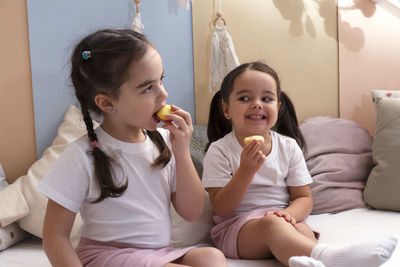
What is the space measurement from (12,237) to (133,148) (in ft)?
2.13

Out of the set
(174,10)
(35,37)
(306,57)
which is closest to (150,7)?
(174,10)

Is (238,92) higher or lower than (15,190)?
higher

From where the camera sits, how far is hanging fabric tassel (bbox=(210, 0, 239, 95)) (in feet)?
6.20

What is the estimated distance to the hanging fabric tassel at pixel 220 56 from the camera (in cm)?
189

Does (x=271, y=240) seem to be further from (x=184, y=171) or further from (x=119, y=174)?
(x=119, y=174)

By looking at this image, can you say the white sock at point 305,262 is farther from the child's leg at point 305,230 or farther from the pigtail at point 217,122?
the pigtail at point 217,122

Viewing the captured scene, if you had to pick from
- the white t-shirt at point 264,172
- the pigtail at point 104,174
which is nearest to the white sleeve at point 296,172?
the white t-shirt at point 264,172

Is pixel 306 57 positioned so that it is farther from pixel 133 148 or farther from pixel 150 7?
pixel 133 148

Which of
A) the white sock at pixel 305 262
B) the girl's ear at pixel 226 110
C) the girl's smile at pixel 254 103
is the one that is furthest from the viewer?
the girl's ear at pixel 226 110

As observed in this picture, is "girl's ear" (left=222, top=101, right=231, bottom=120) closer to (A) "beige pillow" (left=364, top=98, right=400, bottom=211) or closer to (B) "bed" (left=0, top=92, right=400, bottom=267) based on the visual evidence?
(B) "bed" (left=0, top=92, right=400, bottom=267)

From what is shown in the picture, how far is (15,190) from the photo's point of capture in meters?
1.42

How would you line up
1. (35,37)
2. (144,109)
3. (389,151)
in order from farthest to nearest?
(35,37)
(389,151)
(144,109)

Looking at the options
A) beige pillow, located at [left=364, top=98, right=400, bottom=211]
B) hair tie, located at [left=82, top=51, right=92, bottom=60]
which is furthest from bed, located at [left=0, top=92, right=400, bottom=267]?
hair tie, located at [left=82, top=51, right=92, bottom=60]

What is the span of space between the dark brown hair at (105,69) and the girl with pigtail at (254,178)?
37cm
